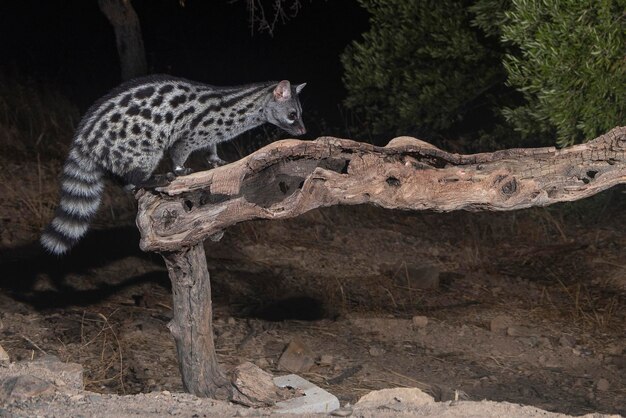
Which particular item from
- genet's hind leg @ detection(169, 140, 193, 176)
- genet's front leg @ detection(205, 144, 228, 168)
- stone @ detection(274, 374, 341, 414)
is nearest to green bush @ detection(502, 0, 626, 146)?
genet's front leg @ detection(205, 144, 228, 168)

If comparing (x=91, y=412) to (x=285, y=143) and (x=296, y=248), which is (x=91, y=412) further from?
(x=296, y=248)

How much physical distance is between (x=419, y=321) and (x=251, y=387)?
237 cm

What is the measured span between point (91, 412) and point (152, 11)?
7.35m

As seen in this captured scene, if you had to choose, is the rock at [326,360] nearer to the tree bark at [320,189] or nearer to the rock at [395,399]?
the tree bark at [320,189]

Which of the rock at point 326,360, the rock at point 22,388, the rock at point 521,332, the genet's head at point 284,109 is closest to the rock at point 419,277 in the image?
the rock at point 521,332

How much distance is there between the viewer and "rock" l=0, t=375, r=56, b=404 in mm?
4504

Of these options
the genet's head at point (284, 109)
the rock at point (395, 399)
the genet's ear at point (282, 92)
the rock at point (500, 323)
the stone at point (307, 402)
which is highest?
the genet's ear at point (282, 92)

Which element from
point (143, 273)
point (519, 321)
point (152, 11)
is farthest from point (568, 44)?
point (152, 11)

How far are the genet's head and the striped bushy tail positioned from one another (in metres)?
1.25

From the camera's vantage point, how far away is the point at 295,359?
6301 mm

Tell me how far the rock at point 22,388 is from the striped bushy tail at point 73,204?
48.8 inches

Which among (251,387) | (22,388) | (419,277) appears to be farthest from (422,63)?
(22,388)

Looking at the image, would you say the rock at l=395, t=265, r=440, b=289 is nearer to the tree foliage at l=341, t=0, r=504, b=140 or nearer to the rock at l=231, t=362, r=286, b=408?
the tree foliage at l=341, t=0, r=504, b=140

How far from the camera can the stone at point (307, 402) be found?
489cm
